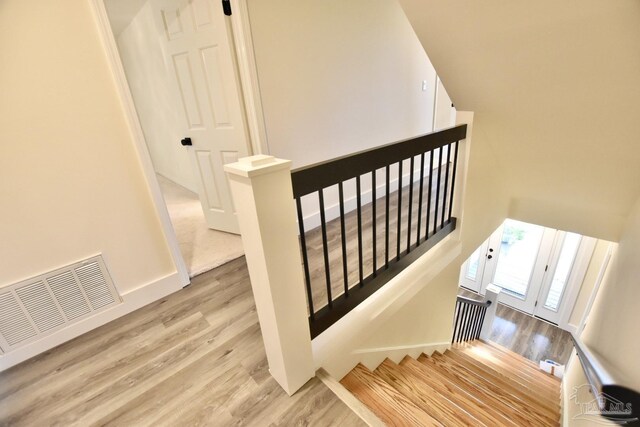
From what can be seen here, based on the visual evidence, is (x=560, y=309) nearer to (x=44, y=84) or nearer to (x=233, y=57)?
(x=233, y=57)

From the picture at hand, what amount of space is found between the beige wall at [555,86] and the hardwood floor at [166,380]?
191cm

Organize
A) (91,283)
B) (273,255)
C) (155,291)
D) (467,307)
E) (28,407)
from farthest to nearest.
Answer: (467,307) < (155,291) < (91,283) < (28,407) < (273,255)

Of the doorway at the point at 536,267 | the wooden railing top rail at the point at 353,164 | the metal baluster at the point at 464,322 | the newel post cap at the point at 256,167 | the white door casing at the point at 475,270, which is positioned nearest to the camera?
the newel post cap at the point at 256,167

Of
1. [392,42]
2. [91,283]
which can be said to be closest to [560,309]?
[392,42]

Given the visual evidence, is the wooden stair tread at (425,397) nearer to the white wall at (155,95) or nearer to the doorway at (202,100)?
the doorway at (202,100)

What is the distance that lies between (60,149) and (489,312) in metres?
5.10

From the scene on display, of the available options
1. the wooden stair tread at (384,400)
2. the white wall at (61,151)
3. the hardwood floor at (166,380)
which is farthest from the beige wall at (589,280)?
the white wall at (61,151)

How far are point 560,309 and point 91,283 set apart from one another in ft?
18.7

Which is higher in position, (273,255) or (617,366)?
(273,255)

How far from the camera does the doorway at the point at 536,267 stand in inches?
161

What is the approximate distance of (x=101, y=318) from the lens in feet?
6.15

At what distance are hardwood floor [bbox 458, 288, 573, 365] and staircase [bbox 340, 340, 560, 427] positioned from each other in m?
1.33

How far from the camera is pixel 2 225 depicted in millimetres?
1517

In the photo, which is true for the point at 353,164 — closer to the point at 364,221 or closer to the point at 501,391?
the point at 364,221
